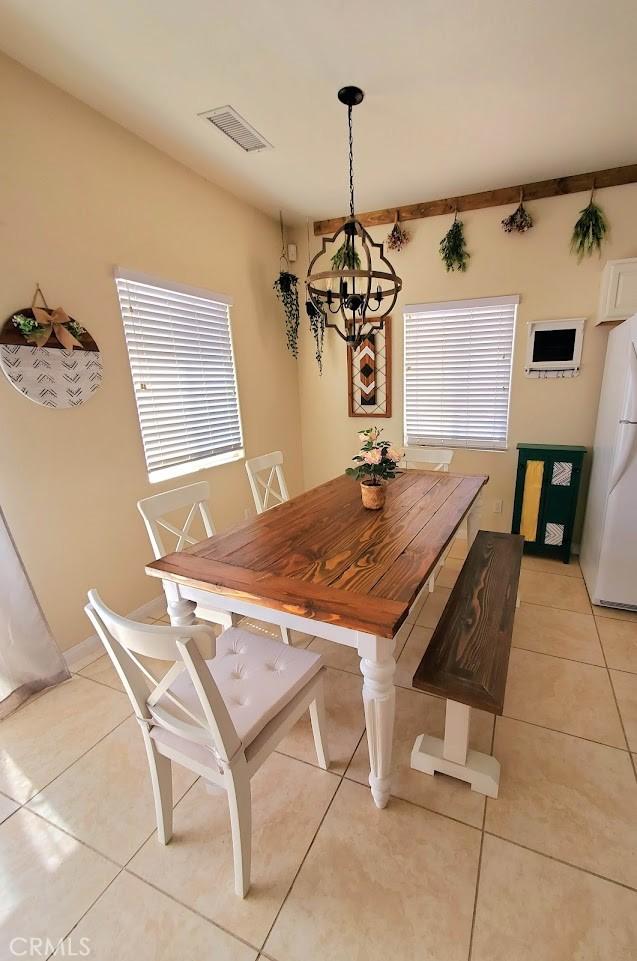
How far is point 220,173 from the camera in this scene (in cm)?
270

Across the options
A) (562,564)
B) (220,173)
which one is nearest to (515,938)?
(562,564)

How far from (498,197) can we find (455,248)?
1.39 feet

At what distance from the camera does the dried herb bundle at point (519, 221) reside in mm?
2904

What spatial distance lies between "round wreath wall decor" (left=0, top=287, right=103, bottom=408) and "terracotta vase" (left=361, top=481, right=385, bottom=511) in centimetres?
157

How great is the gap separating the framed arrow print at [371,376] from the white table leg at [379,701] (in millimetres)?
2855

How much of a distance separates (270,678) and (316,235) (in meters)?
3.67

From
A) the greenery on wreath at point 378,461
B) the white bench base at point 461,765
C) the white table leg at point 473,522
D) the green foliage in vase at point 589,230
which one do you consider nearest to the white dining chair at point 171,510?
the greenery on wreath at point 378,461

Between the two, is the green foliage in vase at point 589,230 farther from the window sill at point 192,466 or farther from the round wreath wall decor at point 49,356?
the round wreath wall decor at point 49,356

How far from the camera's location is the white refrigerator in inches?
87.8

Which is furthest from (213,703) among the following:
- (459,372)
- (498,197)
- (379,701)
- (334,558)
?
(498,197)

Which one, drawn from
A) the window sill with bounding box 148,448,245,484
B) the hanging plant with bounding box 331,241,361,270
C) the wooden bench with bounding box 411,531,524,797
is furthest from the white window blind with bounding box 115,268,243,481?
the wooden bench with bounding box 411,531,524,797

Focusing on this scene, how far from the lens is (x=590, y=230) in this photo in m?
2.78

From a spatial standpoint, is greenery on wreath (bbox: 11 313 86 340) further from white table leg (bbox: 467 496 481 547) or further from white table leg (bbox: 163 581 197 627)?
white table leg (bbox: 467 496 481 547)

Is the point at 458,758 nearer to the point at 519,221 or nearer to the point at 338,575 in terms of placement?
the point at 338,575
